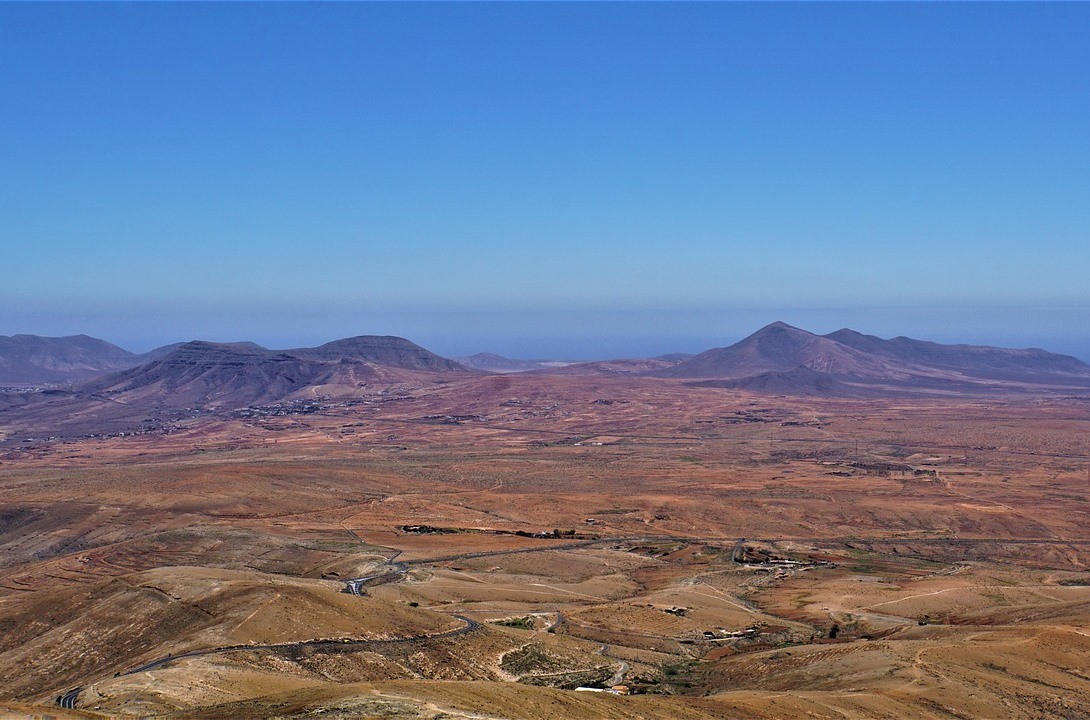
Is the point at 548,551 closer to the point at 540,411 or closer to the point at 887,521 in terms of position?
the point at 887,521

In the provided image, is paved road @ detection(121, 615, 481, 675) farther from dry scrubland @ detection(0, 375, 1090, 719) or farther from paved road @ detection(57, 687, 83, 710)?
paved road @ detection(57, 687, 83, 710)

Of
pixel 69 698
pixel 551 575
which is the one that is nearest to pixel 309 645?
pixel 69 698

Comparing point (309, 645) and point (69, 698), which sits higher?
point (69, 698)

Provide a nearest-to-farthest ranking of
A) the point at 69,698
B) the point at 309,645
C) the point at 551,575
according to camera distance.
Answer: the point at 69,698, the point at 309,645, the point at 551,575

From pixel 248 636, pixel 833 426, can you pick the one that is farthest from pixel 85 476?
pixel 833 426

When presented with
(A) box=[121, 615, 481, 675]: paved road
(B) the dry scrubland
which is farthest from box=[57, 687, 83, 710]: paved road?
(A) box=[121, 615, 481, 675]: paved road

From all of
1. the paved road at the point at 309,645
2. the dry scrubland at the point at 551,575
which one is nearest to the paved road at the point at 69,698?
the dry scrubland at the point at 551,575

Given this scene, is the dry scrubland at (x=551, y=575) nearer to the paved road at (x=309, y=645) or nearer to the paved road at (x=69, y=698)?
the paved road at (x=309, y=645)

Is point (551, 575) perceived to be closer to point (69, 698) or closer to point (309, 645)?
point (309, 645)

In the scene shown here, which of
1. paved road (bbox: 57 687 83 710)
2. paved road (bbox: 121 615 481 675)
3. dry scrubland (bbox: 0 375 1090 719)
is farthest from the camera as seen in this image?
paved road (bbox: 121 615 481 675)
